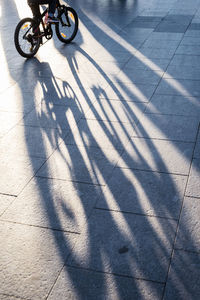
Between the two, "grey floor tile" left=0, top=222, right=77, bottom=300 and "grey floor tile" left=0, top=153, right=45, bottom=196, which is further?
"grey floor tile" left=0, top=153, right=45, bottom=196

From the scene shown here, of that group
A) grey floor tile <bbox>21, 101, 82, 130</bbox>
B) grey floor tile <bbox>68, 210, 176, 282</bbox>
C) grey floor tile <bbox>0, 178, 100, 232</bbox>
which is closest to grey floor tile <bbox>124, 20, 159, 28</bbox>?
grey floor tile <bbox>21, 101, 82, 130</bbox>

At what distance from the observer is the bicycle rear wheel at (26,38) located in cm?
830

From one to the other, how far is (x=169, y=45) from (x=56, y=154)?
5291 millimetres

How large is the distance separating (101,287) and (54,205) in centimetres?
121

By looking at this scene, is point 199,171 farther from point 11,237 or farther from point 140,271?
point 11,237

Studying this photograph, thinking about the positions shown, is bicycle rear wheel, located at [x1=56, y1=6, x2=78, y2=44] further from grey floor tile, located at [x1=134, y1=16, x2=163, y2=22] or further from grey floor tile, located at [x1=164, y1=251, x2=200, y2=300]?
grey floor tile, located at [x1=164, y1=251, x2=200, y2=300]

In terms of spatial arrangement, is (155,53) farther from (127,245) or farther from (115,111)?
(127,245)

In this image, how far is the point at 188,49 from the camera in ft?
28.9

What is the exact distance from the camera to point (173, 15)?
11812 millimetres

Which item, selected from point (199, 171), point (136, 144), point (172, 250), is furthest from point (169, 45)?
point (172, 250)

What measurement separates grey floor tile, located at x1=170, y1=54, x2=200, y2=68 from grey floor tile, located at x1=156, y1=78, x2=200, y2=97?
3.10 ft

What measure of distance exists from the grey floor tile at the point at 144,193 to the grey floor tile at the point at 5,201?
982 mm

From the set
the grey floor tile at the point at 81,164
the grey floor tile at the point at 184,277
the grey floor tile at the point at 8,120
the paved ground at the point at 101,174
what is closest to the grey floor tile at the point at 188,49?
the paved ground at the point at 101,174

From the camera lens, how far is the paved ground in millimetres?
3344
